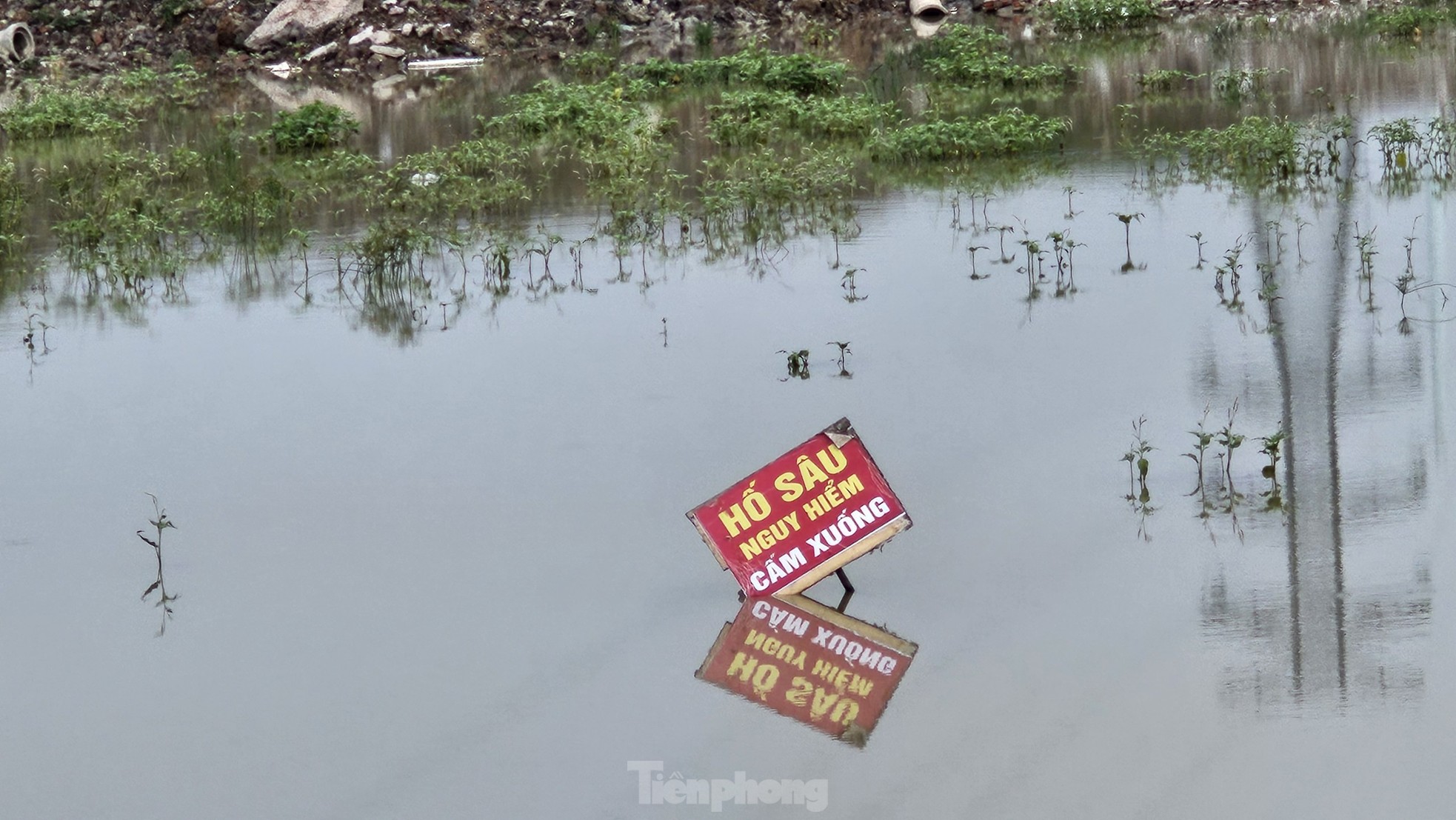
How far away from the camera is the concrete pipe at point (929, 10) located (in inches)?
860

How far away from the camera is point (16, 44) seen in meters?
21.2

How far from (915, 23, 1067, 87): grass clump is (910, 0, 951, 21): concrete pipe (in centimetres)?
409

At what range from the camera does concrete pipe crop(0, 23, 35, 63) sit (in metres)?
20.8

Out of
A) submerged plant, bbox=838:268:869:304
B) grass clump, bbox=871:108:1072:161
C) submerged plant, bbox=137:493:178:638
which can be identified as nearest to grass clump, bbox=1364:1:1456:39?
grass clump, bbox=871:108:1072:161

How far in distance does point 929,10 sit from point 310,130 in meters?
10.3

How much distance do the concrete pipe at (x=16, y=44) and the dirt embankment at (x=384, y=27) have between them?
0.67 ft

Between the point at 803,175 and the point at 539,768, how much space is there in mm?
7305

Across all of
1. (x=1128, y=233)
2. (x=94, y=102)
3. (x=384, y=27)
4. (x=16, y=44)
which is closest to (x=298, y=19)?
(x=384, y=27)

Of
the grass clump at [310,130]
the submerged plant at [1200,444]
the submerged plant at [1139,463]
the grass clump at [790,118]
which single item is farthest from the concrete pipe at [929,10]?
the submerged plant at [1139,463]

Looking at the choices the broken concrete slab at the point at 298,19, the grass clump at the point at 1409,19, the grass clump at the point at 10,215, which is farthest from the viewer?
the broken concrete slab at the point at 298,19

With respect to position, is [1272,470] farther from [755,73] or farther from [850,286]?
[755,73]

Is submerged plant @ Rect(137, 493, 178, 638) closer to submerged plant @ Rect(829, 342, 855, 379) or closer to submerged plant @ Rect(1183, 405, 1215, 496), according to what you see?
submerged plant @ Rect(829, 342, 855, 379)

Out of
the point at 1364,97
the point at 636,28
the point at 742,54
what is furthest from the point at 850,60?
the point at 1364,97

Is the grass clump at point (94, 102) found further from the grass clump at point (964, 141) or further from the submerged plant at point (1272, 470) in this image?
the submerged plant at point (1272, 470)
